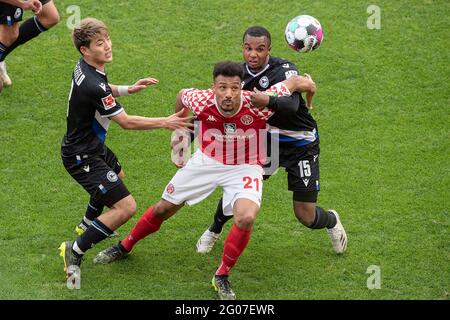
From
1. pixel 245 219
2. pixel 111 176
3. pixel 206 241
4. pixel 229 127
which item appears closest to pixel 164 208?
pixel 111 176

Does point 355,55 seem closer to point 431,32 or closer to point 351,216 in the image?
point 431,32

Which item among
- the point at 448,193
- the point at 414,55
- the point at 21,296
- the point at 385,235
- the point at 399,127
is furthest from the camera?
the point at 414,55

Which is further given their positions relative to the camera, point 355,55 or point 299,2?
point 299,2

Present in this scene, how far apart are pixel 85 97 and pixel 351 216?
11.0ft

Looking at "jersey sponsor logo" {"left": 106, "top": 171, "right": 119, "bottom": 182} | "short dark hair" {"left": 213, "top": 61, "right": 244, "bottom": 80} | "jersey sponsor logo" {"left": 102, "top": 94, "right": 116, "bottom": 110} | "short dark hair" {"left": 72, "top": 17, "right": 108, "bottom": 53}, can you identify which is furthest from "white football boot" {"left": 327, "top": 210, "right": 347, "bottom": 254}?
"short dark hair" {"left": 72, "top": 17, "right": 108, "bottom": 53}

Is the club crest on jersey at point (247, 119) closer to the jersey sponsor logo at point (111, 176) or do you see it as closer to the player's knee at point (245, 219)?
the player's knee at point (245, 219)

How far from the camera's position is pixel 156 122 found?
27.0 ft

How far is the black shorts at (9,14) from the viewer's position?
11.3 m

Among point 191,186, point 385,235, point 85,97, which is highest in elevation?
point 85,97

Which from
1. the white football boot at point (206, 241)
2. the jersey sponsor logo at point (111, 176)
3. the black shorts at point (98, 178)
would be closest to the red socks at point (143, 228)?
the black shorts at point (98, 178)

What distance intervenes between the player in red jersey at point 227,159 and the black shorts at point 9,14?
148 inches

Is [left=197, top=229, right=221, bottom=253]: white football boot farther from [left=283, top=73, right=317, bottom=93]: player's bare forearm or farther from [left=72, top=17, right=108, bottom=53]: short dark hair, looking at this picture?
[left=72, top=17, right=108, bottom=53]: short dark hair

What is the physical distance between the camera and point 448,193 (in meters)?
10.2

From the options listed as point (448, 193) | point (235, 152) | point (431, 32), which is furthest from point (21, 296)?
point (431, 32)
